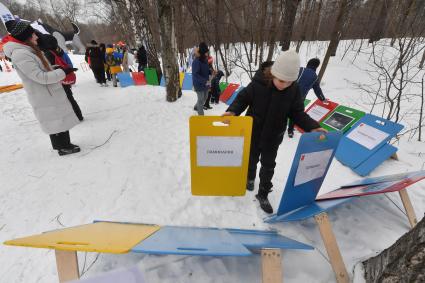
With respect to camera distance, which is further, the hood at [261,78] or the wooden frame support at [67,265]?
the hood at [261,78]

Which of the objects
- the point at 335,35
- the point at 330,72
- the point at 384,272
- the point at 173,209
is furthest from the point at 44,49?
the point at 330,72

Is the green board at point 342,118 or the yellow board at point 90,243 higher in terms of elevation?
the yellow board at point 90,243

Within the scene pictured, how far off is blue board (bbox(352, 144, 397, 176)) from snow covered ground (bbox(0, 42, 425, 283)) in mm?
119

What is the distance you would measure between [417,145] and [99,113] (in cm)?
690

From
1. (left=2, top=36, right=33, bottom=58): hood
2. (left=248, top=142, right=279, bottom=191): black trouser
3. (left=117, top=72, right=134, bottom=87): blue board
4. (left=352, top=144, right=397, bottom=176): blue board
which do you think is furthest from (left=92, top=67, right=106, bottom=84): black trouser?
(left=352, top=144, right=397, bottom=176): blue board

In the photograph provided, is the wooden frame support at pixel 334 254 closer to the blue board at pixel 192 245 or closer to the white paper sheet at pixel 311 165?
the white paper sheet at pixel 311 165

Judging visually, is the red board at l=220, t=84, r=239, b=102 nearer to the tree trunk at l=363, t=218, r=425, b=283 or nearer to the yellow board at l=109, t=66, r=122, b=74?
the yellow board at l=109, t=66, r=122, b=74

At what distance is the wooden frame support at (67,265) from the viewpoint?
1185 millimetres

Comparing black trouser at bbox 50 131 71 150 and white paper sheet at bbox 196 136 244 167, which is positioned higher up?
white paper sheet at bbox 196 136 244 167

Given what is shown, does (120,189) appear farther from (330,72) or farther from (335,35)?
(330,72)

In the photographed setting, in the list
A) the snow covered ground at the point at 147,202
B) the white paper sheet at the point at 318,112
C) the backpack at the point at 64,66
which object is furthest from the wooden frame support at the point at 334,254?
the backpack at the point at 64,66

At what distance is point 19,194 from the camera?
2.73m

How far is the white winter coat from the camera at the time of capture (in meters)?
2.55

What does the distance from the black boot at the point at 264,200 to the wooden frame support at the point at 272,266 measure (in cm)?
103
